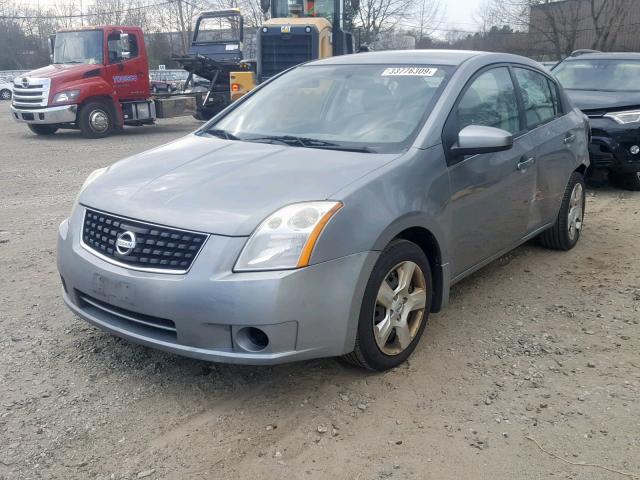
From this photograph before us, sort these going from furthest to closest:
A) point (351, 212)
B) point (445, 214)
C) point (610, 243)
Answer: point (610, 243)
point (445, 214)
point (351, 212)

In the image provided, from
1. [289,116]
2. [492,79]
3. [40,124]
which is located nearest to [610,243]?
[492,79]

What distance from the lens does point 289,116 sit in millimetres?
4234

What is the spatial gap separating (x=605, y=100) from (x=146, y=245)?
7.19 metres

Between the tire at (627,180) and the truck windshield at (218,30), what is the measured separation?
1198 cm

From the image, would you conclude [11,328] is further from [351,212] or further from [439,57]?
[439,57]

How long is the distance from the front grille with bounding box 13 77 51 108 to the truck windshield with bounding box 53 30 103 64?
1.07 m

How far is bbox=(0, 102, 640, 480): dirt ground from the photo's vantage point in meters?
2.71

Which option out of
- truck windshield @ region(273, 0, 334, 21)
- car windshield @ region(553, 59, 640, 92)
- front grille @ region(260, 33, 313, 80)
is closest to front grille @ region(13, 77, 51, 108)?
front grille @ region(260, 33, 313, 80)

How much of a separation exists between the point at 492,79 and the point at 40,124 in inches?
552

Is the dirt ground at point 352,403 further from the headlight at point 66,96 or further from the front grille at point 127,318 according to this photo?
the headlight at point 66,96

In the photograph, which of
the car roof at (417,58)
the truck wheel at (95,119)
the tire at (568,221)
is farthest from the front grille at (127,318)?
the truck wheel at (95,119)

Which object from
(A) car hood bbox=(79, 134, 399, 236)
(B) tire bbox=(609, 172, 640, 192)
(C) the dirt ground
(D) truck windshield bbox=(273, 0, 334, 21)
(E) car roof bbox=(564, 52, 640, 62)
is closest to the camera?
(C) the dirt ground

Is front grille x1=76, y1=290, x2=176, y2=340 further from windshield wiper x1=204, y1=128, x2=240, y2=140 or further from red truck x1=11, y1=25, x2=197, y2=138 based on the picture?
red truck x1=11, y1=25, x2=197, y2=138

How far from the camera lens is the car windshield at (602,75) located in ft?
29.2
